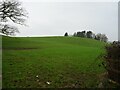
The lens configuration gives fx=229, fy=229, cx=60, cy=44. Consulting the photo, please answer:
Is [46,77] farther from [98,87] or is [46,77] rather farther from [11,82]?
[98,87]

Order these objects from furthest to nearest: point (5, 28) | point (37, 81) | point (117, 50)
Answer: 1. point (5, 28)
2. point (37, 81)
3. point (117, 50)

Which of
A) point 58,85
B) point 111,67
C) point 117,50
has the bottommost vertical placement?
point 58,85

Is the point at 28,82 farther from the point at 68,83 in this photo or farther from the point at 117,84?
the point at 117,84

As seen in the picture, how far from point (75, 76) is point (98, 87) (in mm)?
3053

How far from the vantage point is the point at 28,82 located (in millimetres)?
10828

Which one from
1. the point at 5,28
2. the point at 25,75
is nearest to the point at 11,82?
the point at 25,75

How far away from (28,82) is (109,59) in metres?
4.14

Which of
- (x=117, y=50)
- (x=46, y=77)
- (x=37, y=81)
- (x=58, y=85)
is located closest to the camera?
(x=117, y=50)

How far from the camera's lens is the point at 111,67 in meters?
8.73

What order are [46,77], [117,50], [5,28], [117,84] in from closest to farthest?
[117,50] → [117,84] → [46,77] → [5,28]

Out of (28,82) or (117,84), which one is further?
(28,82)

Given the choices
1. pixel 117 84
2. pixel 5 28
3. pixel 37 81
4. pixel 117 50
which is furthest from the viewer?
pixel 5 28

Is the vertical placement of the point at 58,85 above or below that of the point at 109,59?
below

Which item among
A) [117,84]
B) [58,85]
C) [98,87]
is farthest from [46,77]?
[117,84]
